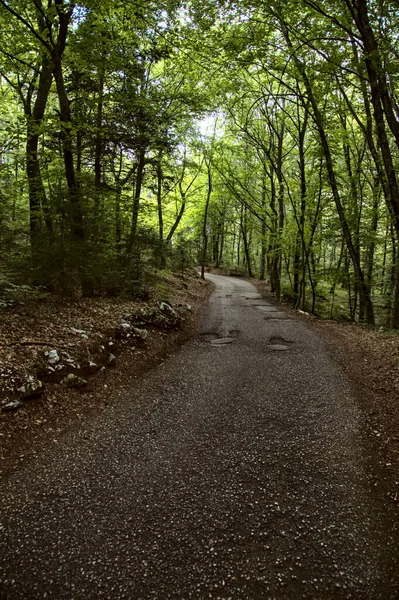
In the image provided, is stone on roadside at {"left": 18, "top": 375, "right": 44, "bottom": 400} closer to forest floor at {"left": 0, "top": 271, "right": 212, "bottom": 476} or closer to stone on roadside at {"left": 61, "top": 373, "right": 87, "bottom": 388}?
forest floor at {"left": 0, "top": 271, "right": 212, "bottom": 476}

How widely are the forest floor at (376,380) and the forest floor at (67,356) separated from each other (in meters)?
3.69

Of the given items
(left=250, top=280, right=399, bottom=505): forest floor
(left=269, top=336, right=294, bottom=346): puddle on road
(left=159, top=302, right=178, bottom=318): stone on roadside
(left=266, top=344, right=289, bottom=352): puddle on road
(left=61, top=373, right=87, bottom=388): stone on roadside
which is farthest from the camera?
(left=159, top=302, right=178, bottom=318): stone on roadside

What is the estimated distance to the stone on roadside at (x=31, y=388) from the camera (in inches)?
161

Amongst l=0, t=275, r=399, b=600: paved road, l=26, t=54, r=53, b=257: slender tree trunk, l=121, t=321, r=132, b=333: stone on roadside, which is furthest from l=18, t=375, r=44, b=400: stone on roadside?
l=26, t=54, r=53, b=257: slender tree trunk

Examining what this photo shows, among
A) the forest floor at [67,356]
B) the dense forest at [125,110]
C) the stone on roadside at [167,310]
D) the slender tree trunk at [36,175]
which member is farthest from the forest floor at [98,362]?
the slender tree trunk at [36,175]

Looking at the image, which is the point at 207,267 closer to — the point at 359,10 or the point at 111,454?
the point at 359,10

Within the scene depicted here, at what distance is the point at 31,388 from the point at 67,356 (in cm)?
88

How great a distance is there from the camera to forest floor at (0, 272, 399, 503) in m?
3.72

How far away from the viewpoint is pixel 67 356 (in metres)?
5.00

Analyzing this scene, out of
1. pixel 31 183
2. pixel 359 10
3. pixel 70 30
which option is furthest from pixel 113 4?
pixel 359 10

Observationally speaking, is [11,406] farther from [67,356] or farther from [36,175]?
[36,175]

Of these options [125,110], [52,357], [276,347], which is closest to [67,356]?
[52,357]

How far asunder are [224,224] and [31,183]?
27.1m

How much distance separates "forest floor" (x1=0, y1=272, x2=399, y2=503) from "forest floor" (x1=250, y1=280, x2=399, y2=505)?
0.01 m
